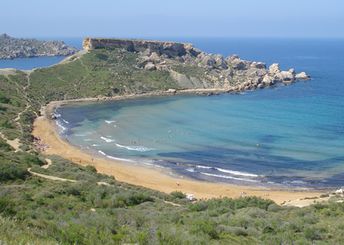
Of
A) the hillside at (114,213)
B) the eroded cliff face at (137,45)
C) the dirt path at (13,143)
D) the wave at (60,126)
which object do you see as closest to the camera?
the hillside at (114,213)

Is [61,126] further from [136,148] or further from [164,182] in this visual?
[164,182]

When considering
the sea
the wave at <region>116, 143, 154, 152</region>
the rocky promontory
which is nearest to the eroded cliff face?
the rocky promontory

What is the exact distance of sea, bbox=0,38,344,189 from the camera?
47.5 m

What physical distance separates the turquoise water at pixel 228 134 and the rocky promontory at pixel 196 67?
15.1m

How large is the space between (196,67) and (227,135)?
210 feet

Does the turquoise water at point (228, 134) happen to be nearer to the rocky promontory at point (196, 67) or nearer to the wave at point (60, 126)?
the wave at point (60, 126)

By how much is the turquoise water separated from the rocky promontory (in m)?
15.1

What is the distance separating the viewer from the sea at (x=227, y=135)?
47531 millimetres

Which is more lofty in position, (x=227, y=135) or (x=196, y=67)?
(x=196, y=67)

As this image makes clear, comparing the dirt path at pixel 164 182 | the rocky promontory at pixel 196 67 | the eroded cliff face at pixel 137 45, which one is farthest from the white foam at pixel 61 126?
the eroded cliff face at pixel 137 45

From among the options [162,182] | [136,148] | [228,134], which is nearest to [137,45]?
[228,134]

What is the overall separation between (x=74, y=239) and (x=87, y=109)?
76.0 meters

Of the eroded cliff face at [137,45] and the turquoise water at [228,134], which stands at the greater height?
the eroded cliff face at [137,45]

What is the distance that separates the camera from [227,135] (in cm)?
6288
